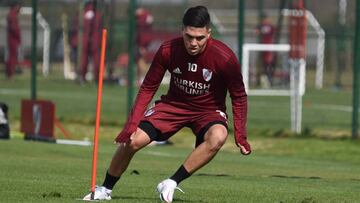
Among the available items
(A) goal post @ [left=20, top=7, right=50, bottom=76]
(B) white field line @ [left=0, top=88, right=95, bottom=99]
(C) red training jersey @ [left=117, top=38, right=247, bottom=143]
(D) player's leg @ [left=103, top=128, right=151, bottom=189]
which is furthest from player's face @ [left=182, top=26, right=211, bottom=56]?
(A) goal post @ [left=20, top=7, right=50, bottom=76]

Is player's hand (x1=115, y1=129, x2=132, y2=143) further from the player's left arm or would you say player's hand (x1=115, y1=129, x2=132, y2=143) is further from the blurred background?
the blurred background

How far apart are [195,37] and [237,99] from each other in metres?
0.81

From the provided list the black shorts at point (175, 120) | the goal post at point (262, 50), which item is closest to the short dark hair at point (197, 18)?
the black shorts at point (175, 120)

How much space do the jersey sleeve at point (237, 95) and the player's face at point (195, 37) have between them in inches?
14.0

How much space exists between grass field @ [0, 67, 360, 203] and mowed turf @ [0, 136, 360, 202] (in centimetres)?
1

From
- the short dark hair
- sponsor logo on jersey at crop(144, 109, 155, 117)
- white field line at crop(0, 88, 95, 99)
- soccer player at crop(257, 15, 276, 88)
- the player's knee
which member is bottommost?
white field line at crop(0, 88, 95, 99)

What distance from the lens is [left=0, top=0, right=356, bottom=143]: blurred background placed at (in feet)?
85.3

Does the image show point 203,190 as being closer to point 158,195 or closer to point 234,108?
point 158,195

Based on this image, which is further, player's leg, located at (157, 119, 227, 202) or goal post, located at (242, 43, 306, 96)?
goal post, located at (242, 43, 306, 96)

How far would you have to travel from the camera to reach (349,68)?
133 ft

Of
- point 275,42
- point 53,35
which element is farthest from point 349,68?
point 53,35

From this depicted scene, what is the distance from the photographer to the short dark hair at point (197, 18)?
11.3m

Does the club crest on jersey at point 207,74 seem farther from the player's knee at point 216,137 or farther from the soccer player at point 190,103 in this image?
the player's knee at point 216,137

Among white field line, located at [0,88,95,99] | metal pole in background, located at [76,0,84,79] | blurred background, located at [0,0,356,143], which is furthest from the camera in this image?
metal pole in background, located at [76,0,84,79]
